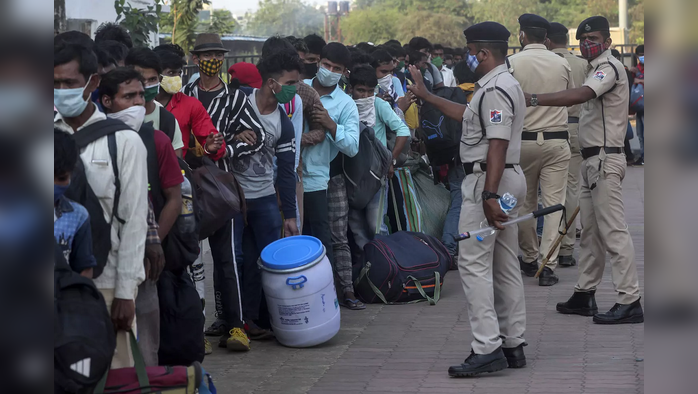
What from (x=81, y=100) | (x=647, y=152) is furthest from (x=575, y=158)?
(x=647, y=152)

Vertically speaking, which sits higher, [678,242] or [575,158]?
[678,242]

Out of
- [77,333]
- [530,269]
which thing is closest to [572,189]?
[530,269]

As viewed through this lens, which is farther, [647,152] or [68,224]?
[68,224]

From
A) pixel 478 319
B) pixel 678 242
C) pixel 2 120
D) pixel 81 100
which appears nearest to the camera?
pixel 678 242

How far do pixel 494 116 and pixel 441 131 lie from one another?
143 inches

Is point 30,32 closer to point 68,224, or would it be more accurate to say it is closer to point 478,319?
point 68,224

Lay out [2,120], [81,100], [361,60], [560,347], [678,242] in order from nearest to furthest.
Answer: [678,242] < [2,120] < [81,100] < [560,347] < [361,60]

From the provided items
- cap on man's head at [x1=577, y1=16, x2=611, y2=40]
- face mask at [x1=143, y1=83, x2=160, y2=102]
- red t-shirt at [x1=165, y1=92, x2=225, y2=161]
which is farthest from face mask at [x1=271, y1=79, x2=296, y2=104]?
cap on man's head at [x1=577, y1=16, x2=611, y2=40]

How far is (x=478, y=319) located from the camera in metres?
5.51

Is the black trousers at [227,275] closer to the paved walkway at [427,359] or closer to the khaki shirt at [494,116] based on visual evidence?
the paved walkway at [427,359]

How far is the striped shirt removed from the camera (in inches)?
245

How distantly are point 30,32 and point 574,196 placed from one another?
800 centimetres

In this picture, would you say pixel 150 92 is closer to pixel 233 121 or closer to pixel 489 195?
pixel 233 121

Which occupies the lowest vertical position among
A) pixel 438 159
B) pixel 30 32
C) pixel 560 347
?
Result: pixel 560 347
